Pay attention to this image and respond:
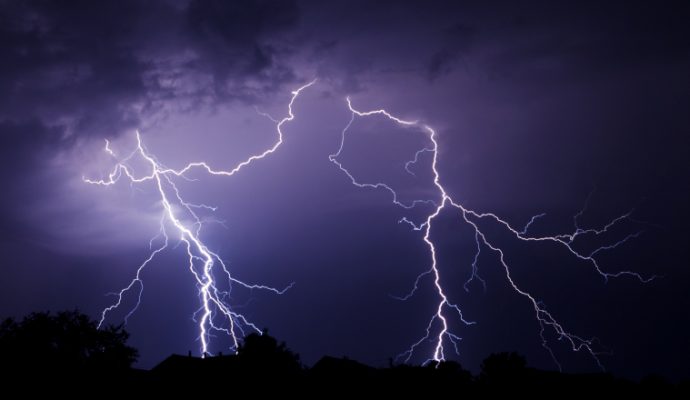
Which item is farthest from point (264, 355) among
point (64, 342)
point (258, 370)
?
point (64, 342)

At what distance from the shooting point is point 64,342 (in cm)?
2028

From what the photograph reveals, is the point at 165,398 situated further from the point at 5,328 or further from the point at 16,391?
the point at 5,328

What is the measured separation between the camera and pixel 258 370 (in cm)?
1316

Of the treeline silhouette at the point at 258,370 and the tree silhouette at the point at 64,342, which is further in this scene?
the tree silhouette at the point at 64,342

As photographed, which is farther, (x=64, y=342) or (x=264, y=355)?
(x=64, y=342)

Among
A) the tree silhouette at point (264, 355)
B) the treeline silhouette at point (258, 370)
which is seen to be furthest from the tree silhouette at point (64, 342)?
the tree silhouette at point (264, 355)

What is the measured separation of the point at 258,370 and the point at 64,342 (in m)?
11.3

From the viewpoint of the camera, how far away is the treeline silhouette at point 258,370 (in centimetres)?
1348

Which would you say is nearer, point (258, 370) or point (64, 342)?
point (258, 370)

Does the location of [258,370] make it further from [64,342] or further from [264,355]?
[64,342]

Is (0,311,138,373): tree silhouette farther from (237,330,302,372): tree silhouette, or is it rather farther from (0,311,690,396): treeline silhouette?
(237,330,302,372): tree silhouette

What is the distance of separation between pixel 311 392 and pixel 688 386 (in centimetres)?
1276

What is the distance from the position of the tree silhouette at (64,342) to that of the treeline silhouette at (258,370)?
34 mm

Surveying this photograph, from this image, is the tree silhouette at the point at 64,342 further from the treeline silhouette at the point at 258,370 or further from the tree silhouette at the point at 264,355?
the tree silhouette at the point at 264,355
